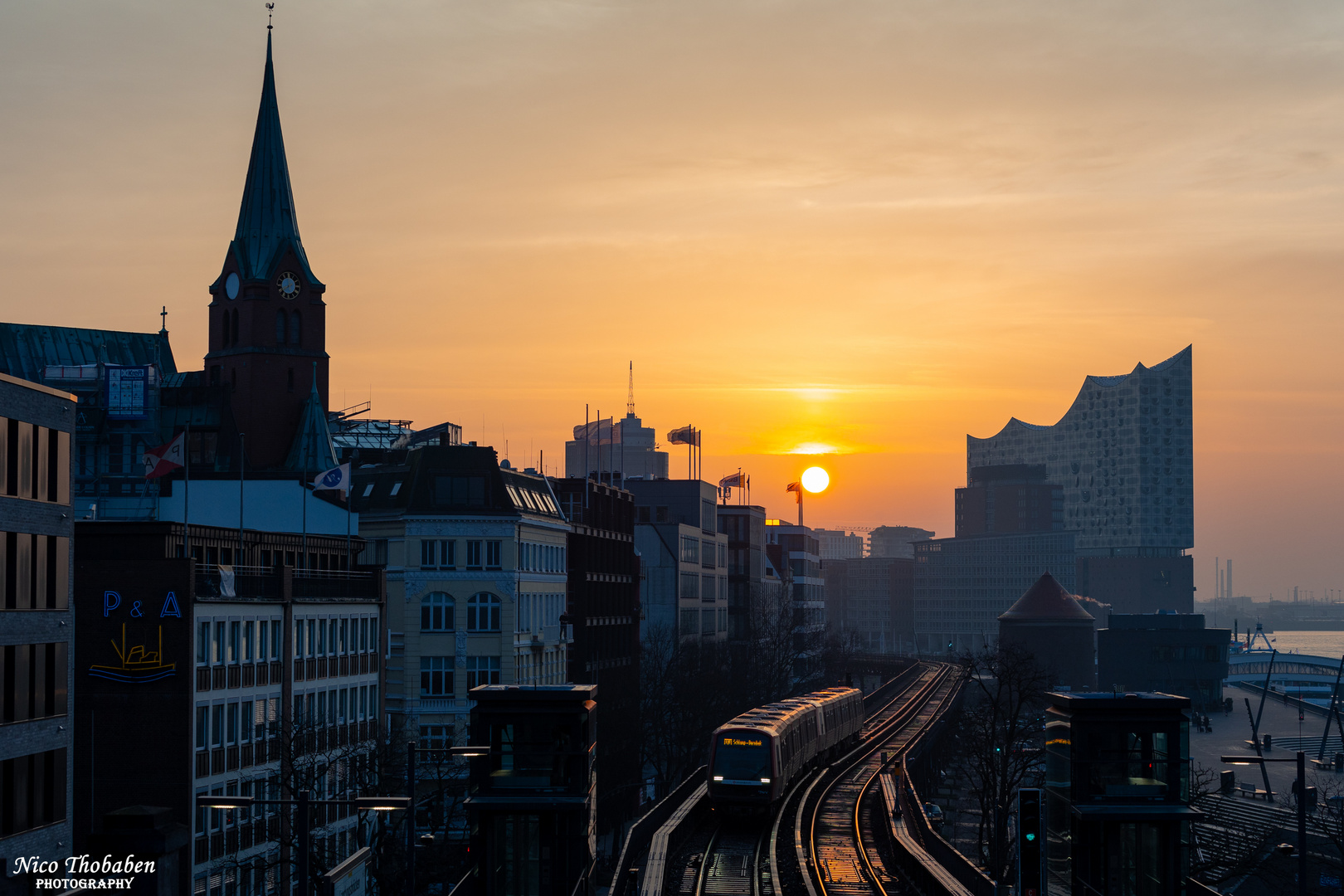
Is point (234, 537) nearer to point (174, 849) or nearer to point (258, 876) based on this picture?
point (258, 876)

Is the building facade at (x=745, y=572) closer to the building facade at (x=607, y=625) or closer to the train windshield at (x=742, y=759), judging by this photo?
the building facade at (x=607, y=625)

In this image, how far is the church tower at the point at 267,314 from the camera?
119625 mm

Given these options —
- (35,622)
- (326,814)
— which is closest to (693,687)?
(326,814)

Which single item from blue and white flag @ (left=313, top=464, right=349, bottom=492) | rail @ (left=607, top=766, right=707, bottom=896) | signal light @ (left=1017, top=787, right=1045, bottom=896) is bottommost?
rail @ (left=607, top=766, right=707, bottom=896)

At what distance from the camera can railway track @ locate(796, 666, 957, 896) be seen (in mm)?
49250

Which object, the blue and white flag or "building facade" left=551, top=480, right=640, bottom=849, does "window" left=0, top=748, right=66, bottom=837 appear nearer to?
the blue and white flag

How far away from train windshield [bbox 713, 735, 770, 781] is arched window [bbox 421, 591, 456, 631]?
31.6 metres

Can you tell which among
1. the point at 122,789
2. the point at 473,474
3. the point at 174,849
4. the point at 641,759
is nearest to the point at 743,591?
the point at 641,759

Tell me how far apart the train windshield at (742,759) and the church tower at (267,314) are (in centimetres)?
6653

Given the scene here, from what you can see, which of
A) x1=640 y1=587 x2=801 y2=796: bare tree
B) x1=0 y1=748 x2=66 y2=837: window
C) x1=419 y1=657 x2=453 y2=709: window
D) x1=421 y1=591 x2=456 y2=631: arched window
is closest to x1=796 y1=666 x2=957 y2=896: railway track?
x1=640 y1=587 x2=801 y2=796: bare tree

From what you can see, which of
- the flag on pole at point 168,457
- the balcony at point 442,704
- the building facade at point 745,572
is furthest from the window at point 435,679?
the building facade at point 745,572

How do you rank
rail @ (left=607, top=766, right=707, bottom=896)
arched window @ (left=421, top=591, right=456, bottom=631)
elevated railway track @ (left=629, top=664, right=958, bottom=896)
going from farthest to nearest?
arched window @ (left=421, top=591, right=456, bottom=631), elevated railway track @ (left=629, top=664, right=958, bottom=896), rail @ (left=607, top=766, right=707, bottom=896)

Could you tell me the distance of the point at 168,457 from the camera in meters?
64.1

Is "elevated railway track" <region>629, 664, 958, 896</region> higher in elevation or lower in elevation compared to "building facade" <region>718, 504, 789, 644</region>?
lower
